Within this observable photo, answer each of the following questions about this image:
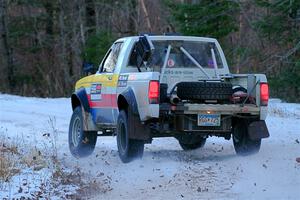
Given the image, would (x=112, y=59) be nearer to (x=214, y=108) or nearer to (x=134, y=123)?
(x=134, y=123)

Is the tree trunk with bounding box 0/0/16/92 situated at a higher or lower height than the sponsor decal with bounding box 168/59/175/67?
lower

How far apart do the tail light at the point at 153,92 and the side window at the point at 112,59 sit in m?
1.85

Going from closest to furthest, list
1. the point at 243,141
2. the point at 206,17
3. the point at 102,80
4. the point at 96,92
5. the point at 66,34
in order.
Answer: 1. the point at 243,141
2. the point at 102,80
3. the point at 96,92
4. the point at 206,17
5. the point at 66,34

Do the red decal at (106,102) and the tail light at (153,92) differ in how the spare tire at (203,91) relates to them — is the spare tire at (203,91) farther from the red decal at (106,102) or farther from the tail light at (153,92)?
the red decal at (106,102)

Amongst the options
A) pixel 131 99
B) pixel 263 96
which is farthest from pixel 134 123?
pixel 263 96

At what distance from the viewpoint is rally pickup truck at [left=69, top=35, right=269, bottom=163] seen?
9773 mm

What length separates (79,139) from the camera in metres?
11.8

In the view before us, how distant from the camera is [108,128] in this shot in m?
11.4

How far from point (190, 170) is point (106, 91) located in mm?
2400

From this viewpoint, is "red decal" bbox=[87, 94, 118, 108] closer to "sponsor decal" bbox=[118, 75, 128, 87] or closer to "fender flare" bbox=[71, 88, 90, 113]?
"fender flare" bbox=[71, 88, 90, 113]

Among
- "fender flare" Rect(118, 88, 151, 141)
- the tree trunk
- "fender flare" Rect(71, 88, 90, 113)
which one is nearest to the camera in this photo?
"fender flare" Rect(118, 88, 151, 141)

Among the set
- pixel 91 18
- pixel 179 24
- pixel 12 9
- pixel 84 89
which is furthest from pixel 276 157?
pixel 12 9

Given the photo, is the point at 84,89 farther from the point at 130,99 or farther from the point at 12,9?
the point at 12,9

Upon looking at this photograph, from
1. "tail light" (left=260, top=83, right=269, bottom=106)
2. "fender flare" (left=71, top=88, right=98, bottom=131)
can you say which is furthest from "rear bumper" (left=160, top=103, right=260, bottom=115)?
"fender flare" (left=71, top=88, right=98, bottom=131)
